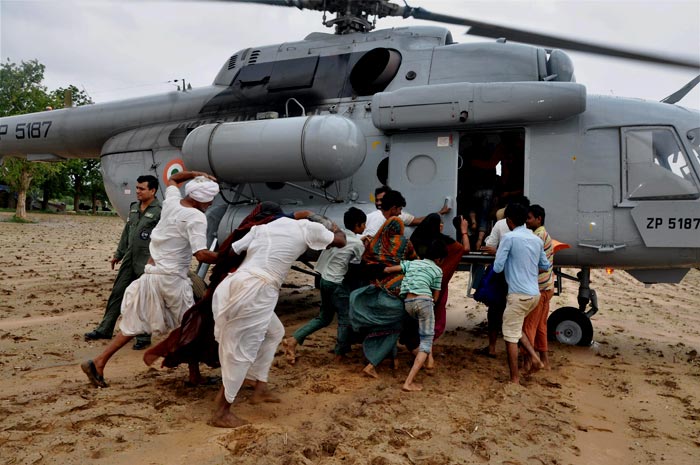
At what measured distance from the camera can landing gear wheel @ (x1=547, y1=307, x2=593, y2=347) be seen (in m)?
6.39

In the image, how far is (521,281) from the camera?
4.76m

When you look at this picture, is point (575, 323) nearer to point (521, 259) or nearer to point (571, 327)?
point (571, 327)

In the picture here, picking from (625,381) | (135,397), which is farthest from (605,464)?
(135,397)

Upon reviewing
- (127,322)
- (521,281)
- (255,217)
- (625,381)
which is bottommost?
(625,381)

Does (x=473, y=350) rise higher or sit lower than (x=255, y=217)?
lower

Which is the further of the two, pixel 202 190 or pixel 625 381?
pixel 625 381

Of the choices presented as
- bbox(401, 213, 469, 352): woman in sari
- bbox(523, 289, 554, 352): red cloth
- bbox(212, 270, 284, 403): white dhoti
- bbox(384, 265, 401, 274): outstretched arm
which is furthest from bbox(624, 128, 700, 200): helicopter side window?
bbox(212, 270, 284, 403): white dhoti

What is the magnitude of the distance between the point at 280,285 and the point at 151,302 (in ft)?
3.99

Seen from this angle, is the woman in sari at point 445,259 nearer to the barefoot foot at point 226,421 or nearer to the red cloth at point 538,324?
the red cloth at point 538,324

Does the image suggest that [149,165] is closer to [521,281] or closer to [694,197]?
[521,281]

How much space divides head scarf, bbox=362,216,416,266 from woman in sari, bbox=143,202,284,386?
127 cm

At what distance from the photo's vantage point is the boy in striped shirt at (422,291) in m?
4.52

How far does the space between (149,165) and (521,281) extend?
6.11 m

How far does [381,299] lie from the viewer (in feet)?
15.6
